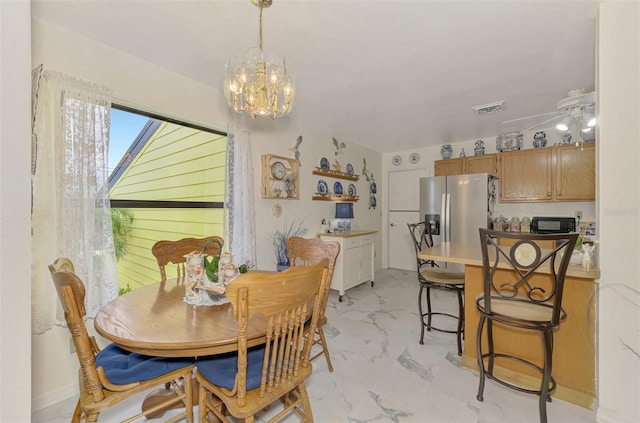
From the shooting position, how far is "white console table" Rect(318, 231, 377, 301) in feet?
12.2

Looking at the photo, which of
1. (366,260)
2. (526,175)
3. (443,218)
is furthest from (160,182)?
(526,175)

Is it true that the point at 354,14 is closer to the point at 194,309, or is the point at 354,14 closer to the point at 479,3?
the point at 479,3

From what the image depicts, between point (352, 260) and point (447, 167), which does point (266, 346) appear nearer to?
point (352, 260)

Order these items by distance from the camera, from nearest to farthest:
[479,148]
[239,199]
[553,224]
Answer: [239,199]
[553,224]
[479,148]

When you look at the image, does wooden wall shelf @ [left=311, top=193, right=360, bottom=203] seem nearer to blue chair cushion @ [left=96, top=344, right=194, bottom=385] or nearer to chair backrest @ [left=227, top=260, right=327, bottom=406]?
chair backrest @ [left=227, top=260, right=327, bottom=406]

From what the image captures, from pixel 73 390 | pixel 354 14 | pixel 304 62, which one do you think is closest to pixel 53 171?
pixel 73 390

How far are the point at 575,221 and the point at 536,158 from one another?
101 centimetres

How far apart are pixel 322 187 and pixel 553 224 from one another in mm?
3325

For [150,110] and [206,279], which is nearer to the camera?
[206,279]

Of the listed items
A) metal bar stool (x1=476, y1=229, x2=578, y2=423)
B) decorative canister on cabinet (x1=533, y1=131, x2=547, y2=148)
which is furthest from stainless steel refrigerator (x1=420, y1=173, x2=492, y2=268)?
metal bar stool (x1=476, y1=229, x2=578, y2=423)

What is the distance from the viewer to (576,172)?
3.65 m

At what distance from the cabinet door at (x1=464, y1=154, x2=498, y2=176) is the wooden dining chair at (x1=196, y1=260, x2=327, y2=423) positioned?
407cm

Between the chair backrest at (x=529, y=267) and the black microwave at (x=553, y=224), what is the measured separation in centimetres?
249
